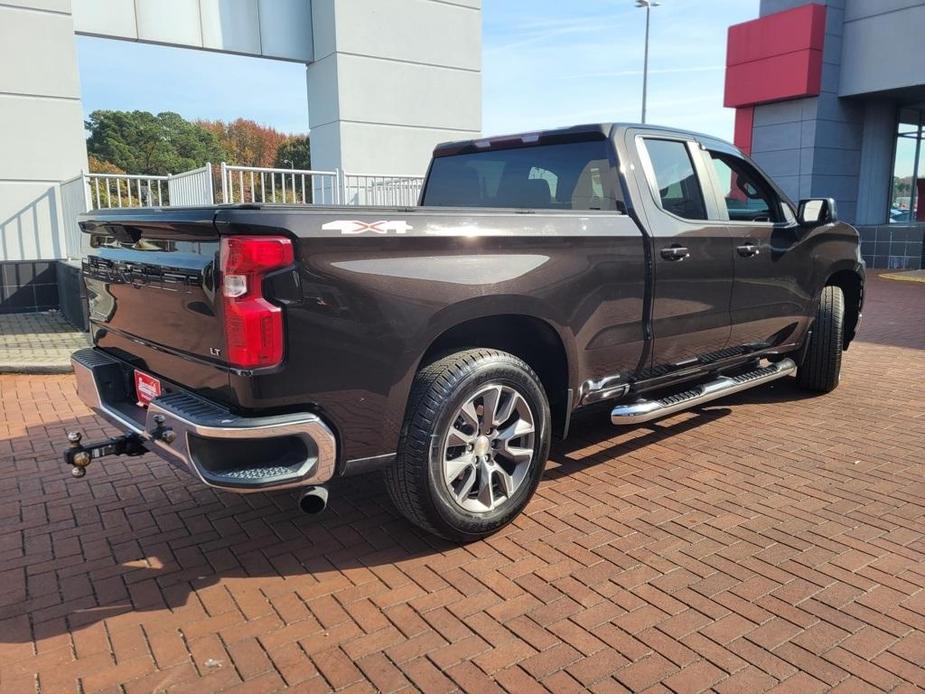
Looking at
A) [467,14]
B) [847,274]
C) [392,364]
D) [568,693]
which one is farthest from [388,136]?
[568,693]

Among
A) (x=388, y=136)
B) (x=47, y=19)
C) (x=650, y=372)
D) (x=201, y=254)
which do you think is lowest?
(x=650, y=372)

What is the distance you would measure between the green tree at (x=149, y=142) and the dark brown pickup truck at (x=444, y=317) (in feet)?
233

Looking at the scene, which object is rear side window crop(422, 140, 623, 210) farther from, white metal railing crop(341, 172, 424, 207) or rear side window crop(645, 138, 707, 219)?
white metal railing crop(341, 172, 424, 207)

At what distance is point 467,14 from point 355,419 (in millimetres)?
12817

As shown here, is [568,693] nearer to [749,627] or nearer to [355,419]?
[749,627]

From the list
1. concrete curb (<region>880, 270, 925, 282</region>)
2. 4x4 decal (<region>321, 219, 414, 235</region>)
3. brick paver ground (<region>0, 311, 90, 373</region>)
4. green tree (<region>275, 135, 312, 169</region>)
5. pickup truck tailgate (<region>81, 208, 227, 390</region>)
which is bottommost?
concrete curb (<region>880, 270, 925, 282</region>)

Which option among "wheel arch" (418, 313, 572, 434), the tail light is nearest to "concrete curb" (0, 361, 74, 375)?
"wheel arch" (418, 313, 572, 434)

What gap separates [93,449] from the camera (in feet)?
10.7

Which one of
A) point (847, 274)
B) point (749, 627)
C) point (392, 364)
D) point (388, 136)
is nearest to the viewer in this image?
point (749, 627)

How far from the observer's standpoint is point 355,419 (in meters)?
2.97

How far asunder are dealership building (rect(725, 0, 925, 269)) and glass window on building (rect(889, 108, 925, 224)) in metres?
0.03

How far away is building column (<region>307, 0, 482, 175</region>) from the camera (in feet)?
42.1

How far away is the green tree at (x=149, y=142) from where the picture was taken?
69.9 m

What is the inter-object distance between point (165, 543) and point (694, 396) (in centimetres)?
302
